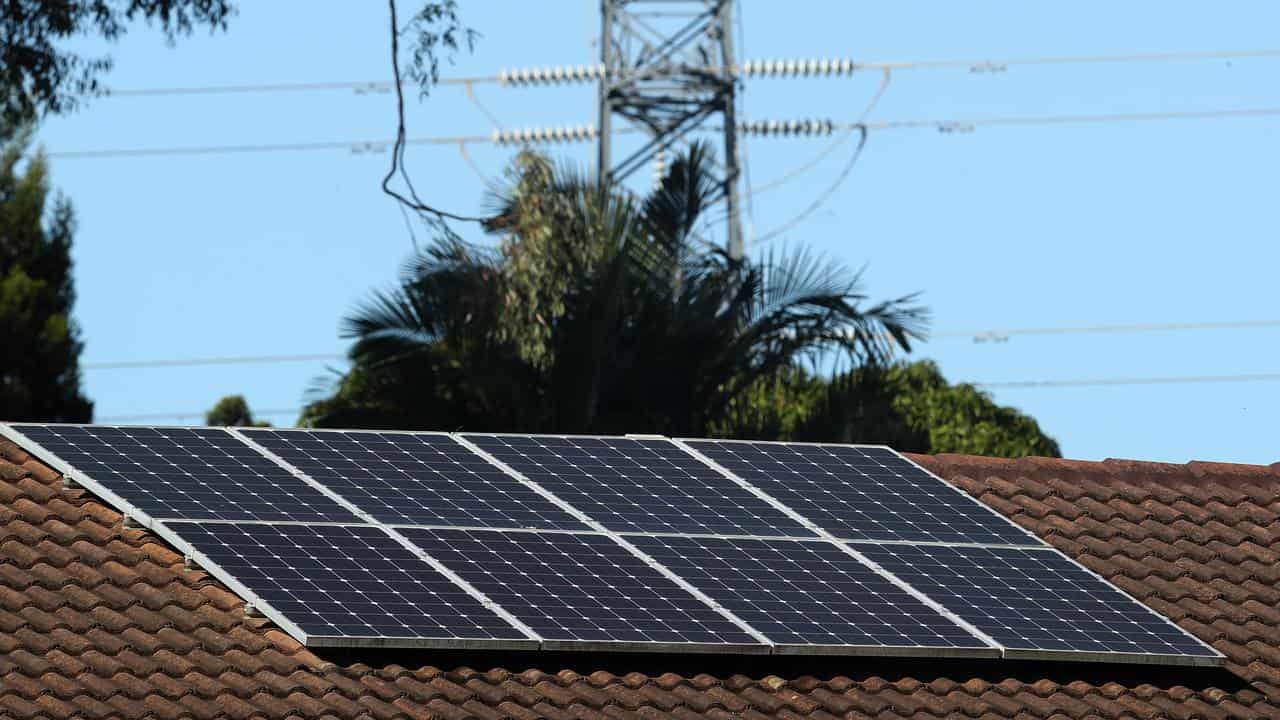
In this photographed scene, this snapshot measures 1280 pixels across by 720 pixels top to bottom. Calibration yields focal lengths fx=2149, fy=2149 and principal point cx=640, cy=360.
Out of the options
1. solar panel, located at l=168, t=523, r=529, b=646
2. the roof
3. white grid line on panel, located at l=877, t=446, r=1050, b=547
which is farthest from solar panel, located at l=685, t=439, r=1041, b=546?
solar panel, located at l=168, t=523, r=529, b=646

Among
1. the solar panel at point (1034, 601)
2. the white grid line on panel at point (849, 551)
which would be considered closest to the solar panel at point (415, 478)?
the white grid line on panel at point (849, 551)

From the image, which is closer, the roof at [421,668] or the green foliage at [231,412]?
the roof at [421,668]

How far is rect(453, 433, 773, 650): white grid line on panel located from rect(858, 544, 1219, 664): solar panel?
1.54 m

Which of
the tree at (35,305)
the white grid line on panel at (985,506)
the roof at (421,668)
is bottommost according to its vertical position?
the roof at (421,668)

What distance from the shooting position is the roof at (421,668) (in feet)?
40.9

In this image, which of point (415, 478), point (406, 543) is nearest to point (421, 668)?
point (406, 543)

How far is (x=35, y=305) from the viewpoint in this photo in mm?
50312

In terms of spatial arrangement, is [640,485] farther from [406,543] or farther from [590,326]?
[590,326]

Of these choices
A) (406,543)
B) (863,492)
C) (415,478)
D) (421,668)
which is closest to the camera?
(421,668)

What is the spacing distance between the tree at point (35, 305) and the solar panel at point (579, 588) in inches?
1412

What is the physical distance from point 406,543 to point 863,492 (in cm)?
378

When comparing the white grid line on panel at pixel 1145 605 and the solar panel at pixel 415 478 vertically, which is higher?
the solar panel at pixel 415 478

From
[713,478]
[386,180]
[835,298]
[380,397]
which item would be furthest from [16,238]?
[713,478]

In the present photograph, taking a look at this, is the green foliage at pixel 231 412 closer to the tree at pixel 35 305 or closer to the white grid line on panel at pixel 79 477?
Result: the tree at pixel 35 305
